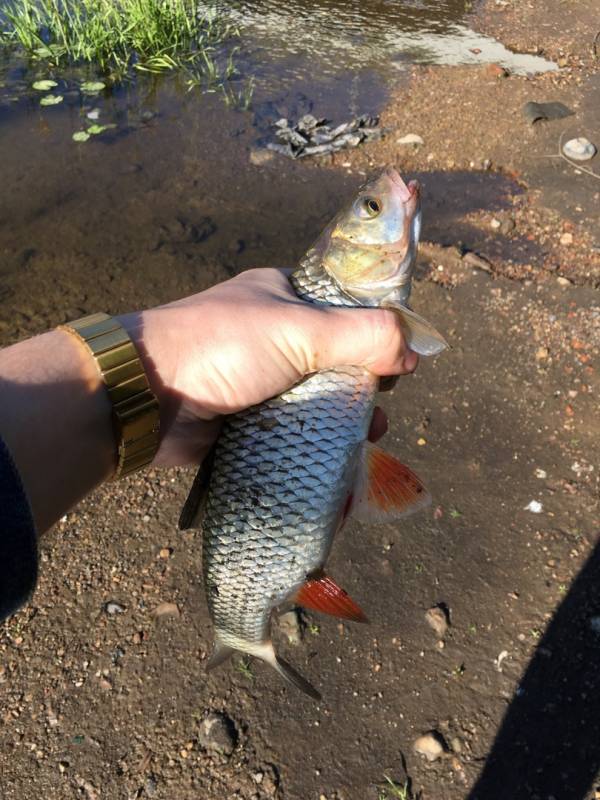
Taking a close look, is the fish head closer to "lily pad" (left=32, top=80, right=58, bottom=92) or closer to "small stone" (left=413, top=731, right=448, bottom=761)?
"small stone" (left=413, top=731, right=448, bottom=761)

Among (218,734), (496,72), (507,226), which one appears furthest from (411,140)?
(218,734)

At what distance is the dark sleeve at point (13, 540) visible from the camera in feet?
5.13

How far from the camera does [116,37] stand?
929 cm

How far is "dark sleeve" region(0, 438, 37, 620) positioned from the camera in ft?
5.13

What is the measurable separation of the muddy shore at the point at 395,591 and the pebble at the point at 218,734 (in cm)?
1

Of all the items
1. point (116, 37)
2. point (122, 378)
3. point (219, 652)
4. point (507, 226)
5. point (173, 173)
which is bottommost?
point (507, 226)

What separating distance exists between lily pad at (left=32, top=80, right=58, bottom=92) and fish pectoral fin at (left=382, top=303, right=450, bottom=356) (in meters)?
8.03

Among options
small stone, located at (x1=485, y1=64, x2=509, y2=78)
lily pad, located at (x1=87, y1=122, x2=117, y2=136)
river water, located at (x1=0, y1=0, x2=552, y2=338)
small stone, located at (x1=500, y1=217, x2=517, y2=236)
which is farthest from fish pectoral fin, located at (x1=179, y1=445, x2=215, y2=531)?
small stone, located at (x1=485, y1=64, x2=509, y2=78)

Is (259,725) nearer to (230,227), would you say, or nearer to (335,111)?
(230,227)

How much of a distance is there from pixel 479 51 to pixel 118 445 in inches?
385

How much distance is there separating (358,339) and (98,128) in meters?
6.84

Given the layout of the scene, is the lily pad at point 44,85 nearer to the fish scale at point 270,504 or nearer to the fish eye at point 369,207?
the fish eye at point 369,207

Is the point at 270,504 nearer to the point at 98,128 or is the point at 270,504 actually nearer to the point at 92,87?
the point at 98,128

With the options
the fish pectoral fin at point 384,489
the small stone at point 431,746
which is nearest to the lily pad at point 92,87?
the fish pectoral fin at point 384,489
